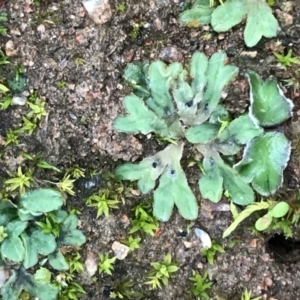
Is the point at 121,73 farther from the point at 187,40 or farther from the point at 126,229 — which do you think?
the point at 126,229

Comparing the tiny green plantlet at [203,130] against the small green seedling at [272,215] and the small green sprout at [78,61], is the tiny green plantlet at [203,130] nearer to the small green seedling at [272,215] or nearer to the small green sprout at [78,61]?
the small green seedling at [272,215]

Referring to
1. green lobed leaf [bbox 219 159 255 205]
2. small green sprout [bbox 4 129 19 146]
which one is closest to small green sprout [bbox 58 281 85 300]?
small green sprout [bbox 4 129 19 146]

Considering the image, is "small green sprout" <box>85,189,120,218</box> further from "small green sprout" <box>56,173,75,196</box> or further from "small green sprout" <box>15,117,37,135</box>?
"small green sprout" <box>15,117,37,135</box>

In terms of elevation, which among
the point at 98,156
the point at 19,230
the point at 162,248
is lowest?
the point at 162,248

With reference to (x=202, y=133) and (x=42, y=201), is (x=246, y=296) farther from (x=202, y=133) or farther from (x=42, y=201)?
(x=42, y=201)

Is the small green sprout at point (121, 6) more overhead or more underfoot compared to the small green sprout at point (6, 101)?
more overhead

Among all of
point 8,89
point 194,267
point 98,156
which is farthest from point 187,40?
point 194,267

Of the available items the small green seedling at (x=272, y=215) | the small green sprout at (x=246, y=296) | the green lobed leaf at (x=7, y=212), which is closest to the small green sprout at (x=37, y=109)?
the green lobed leaf at (x=7, y=212)
